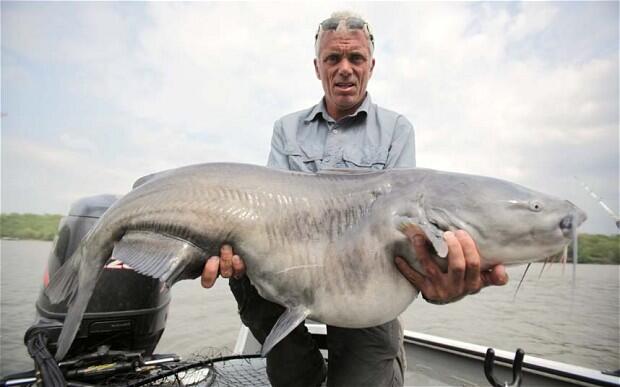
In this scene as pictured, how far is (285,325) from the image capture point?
69.1 inches

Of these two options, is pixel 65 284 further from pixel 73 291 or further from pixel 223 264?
pixel 223 264

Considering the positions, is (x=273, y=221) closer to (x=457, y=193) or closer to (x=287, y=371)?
(x=457, y=193)

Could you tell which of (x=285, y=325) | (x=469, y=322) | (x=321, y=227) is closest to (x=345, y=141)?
(x=321, y=227)

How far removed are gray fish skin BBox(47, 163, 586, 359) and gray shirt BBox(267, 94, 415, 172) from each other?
2.26ft

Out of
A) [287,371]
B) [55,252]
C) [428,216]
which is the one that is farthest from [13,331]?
[428,216]

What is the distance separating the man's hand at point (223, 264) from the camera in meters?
1.87

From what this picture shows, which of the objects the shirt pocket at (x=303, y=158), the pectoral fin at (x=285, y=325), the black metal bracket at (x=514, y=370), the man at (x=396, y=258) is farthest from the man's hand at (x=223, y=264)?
the black metal bracket at (x=514, y=370)

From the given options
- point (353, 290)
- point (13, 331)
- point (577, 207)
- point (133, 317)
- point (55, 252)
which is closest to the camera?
point (577, 207)

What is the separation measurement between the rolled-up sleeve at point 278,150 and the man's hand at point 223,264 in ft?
3.68

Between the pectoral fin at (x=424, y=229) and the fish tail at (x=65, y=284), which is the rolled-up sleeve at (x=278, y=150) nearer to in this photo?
the pectoral fin at (x=424, y=229)

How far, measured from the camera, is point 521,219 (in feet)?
5.45

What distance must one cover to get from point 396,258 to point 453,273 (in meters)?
0.26

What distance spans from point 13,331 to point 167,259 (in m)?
7.80

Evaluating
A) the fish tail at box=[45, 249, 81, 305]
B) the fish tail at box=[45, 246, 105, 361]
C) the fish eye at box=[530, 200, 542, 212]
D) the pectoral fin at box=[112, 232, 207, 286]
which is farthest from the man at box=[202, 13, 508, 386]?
the fish tail at box=[45, 249, 81, 305]
